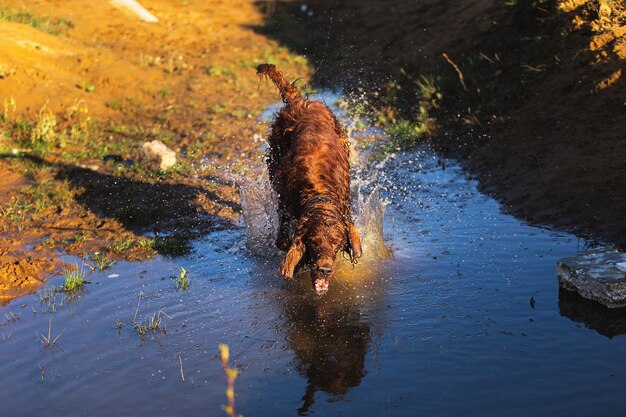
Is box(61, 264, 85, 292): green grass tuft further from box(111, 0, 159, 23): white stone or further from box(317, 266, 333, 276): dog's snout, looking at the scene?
box(111, 0, 159, 23): white stone

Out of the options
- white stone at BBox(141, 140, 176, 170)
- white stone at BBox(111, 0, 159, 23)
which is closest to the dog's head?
white stone at BBox(141, 140, 176, 170)

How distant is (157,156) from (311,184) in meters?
5.19

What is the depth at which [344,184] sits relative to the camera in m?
7.92

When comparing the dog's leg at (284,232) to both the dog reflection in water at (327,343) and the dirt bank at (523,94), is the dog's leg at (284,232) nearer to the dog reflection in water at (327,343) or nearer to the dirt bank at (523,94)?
the dog reflection in water at (327,343)

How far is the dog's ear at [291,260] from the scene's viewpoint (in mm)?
6898

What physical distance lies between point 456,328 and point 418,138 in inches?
267

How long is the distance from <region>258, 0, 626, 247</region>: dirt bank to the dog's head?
10.2ft

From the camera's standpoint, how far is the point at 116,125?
573 inches

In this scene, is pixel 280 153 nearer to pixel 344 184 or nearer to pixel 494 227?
pixel 344 184

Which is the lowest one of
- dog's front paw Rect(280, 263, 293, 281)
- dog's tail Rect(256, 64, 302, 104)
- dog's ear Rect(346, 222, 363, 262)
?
dog's front paw Rect(280, 263, 293, 281)

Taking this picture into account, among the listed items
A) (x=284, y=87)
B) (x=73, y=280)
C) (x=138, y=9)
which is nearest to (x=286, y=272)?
(x=73, y=280)

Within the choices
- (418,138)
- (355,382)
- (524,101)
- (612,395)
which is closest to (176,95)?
(418,138)

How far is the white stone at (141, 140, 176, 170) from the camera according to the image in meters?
12.1

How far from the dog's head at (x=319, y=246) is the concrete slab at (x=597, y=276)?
74.2 inches
